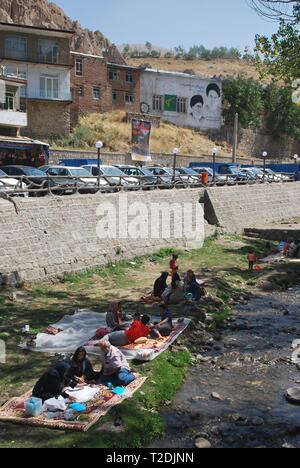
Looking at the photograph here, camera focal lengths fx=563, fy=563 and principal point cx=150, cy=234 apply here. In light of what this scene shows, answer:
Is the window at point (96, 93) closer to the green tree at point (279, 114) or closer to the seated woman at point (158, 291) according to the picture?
the green tree at point (279, 114)

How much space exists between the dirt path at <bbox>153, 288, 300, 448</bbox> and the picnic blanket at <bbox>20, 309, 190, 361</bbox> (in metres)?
0.94

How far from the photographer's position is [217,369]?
12.4 m

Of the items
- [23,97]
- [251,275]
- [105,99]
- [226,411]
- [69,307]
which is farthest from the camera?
[105,99]

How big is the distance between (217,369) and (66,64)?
39.3 metres

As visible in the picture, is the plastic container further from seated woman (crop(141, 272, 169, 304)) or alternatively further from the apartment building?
the apartment building

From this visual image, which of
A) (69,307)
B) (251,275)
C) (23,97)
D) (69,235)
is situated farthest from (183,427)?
(23,97)

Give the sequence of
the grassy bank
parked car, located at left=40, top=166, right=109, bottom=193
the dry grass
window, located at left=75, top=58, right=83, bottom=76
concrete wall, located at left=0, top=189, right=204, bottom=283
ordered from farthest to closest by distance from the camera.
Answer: the dry grass, window, located at left=75, top=58, right=83, bottom=76, parked car, located at left=40, top=166, right=109, bottom=193, concrete wall, located at left=0, top=189, right=204, bottom=283, the grassy bank

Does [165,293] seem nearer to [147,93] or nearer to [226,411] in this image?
[226,411]

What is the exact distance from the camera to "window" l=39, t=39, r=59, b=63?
46000mm

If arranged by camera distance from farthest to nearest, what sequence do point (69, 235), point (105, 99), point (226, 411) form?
point (105, 99) < point (69, 235) < point (226, 411)

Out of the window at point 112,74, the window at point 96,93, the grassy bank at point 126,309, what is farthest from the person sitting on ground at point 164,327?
the window at point 112,74

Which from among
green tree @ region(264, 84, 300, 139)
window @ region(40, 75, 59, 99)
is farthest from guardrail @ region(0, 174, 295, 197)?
green tree @ region(264, 84, 300, 139)

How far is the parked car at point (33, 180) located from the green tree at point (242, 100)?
45.2 metres

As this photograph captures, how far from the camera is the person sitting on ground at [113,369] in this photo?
10.3 m
